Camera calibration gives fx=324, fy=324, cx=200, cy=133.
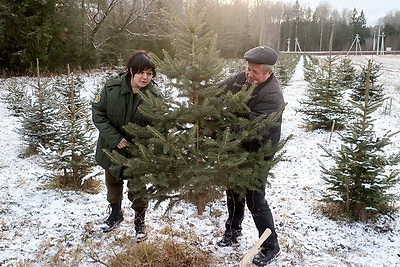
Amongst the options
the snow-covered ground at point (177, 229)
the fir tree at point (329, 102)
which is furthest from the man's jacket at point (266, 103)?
the fir tree at point (329, 102)

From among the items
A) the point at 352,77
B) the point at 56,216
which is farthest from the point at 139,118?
the point at 352,77

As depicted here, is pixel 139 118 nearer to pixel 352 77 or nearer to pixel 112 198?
pixel 112 198

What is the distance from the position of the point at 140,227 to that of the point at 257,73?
2253 mm

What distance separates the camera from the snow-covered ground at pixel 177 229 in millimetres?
3689

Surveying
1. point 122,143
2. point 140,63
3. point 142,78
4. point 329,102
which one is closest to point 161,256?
point 122,143

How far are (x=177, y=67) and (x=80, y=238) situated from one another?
2480 mm

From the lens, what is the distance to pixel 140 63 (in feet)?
10.5

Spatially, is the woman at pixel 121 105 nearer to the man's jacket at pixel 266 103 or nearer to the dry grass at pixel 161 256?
the dry grass at pixel 161 256

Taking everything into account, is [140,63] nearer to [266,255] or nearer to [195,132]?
[195,132]

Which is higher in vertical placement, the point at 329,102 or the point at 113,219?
the point at 329,102

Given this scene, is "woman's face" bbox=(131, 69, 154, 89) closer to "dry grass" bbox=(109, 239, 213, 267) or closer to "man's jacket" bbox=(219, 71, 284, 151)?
"man's jacket" bbox=(219, 71, 284, 151)

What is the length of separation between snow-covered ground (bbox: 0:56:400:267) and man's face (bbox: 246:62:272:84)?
200cm

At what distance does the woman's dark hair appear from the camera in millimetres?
3207

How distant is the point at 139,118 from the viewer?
3404 mm
